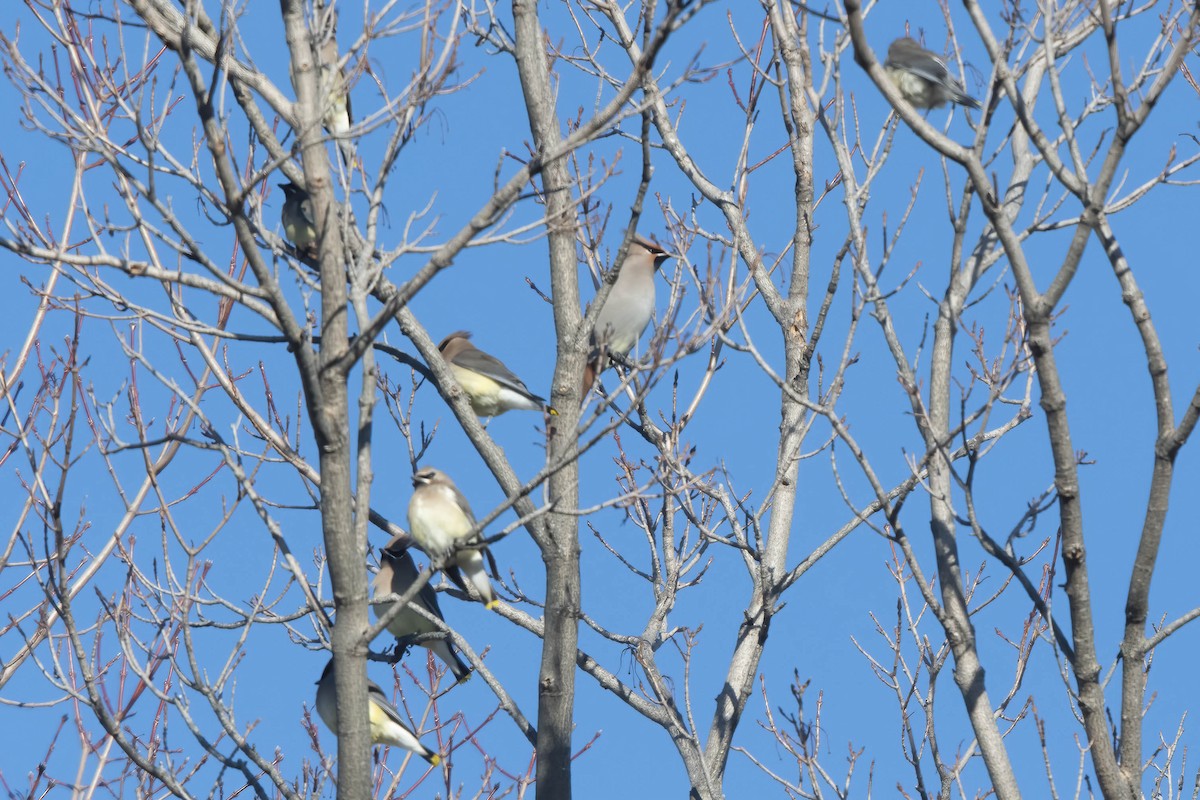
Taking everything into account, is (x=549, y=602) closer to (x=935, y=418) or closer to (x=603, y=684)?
(x=603, y=684)

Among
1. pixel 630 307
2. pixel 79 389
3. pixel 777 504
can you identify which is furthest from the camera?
pixel 630 307

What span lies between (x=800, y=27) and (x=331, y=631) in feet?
12.2

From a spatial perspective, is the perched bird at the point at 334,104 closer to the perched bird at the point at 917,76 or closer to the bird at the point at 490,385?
the bird at the point at 490,385

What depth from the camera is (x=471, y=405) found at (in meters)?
6.69

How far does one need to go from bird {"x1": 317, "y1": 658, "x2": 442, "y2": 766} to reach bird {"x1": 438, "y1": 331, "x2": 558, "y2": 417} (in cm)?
155

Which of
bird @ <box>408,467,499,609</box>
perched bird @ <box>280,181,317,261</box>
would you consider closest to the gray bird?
perched bird @ <box>280,181,317,261</box>

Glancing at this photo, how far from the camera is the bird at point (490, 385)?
748 cm

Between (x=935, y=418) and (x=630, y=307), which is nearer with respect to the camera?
(x=935, y=418)

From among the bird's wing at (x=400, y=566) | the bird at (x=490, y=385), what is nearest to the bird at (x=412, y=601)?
the bird's wing at (x=400, y=566)

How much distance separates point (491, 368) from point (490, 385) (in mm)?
92

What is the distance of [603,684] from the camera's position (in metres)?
6.91

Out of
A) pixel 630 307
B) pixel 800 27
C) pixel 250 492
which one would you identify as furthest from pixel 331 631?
pixel 630 307

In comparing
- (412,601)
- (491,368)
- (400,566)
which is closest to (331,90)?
(412,601)

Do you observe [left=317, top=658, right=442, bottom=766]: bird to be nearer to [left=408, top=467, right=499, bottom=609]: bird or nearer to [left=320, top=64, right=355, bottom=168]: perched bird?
[left=408, top=467, right=499, bottom=609]: bird
